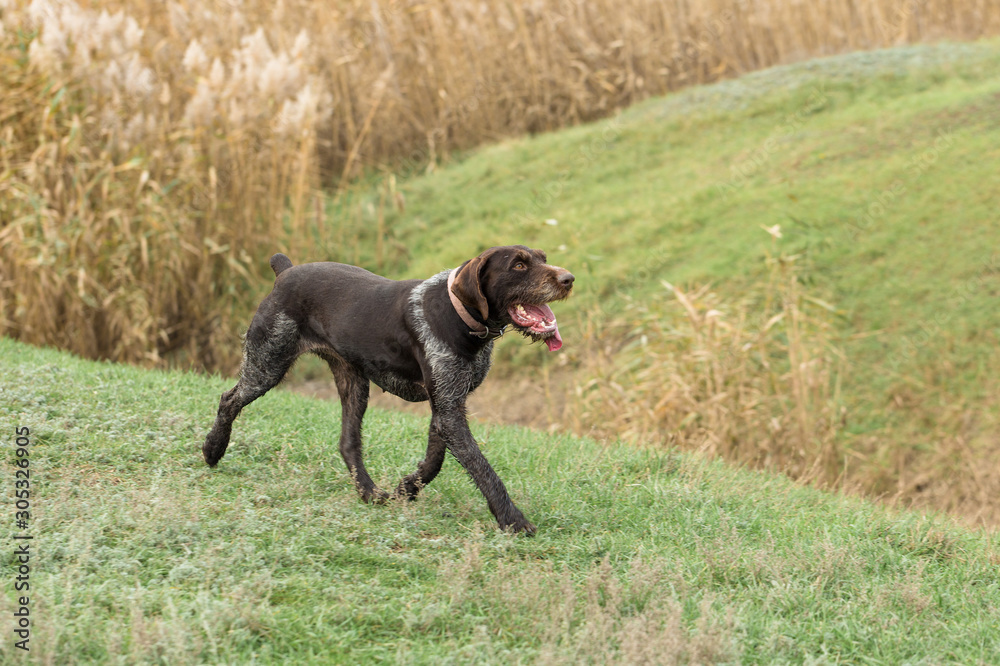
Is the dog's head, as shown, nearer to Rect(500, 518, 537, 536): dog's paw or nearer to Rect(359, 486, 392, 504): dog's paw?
Rect(500, 518, 537, 536): dog's paw

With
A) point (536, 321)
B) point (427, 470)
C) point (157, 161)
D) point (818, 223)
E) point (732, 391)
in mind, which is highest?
point (157, 161)

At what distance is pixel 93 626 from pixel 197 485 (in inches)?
63.4

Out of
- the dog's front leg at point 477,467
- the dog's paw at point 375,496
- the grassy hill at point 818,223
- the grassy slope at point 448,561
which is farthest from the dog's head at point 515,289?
the grassy hill at point 818,223

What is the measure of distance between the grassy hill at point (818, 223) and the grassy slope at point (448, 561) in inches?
82.3

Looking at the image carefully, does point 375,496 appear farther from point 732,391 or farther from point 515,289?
point 732,391

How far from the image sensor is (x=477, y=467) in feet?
15.2

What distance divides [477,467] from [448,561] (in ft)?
2.05

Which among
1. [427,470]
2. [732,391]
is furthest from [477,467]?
[732,391]

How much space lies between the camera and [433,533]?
15.3 feet

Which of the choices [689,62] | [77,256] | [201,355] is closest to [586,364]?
[201,355]

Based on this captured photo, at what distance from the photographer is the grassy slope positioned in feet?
11.6

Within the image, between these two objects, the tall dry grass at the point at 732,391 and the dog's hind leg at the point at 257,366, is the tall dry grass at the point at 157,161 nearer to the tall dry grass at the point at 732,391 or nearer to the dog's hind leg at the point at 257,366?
the dog's hind leg at the point at 257,366

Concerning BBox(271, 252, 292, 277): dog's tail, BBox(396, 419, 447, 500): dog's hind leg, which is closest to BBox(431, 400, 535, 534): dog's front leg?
BBox(396, 419, 447, 500): dog's hind leg

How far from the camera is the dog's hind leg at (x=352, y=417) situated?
203 inches
